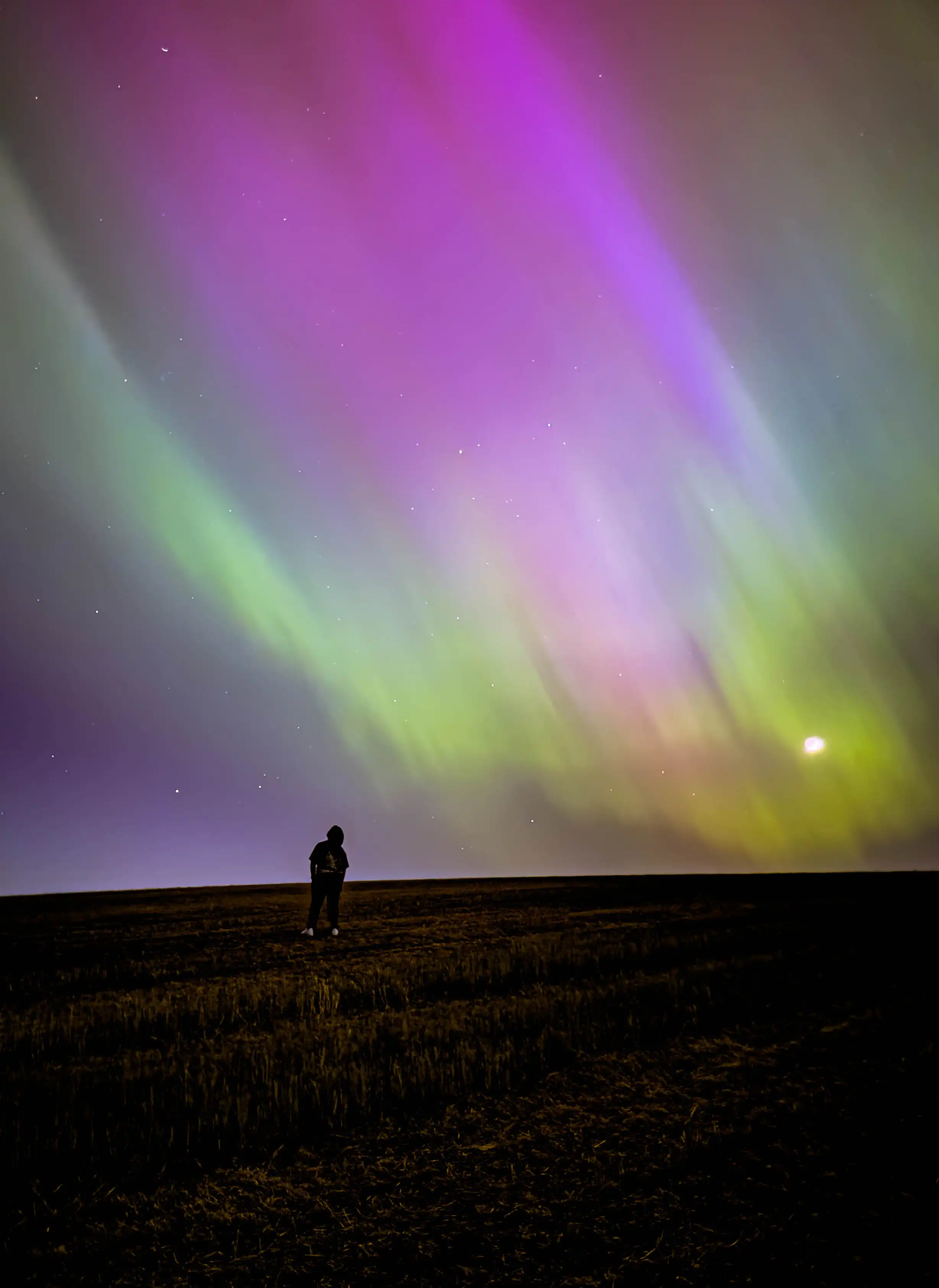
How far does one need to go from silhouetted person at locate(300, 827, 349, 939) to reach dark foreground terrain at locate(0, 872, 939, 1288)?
13.8 feet

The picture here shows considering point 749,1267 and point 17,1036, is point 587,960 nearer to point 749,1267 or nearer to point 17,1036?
point 17,1036

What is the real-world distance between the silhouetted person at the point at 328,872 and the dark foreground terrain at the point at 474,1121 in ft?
13.8

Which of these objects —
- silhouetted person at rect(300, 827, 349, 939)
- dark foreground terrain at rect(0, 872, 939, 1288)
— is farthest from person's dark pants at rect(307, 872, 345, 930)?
dark foreground terrain at rect(0, 872, 939, 1288)

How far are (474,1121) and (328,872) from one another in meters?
14.0

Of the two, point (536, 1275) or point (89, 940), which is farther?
point (89, 940)

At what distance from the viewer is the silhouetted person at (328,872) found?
20.5 metres

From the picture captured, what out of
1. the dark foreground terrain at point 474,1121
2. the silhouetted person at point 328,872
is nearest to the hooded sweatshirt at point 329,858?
the silhouetted person at point 328,872

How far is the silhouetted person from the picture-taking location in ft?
67.2

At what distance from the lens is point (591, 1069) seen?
28.0 ft

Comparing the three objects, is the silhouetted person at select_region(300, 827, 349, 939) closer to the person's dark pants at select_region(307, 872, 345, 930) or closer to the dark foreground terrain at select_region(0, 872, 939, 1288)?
the person's dark pants at select_region(307, 872, 345, 930)

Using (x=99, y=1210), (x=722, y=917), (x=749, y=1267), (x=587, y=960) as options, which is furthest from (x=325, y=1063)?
(x=722, y=917)

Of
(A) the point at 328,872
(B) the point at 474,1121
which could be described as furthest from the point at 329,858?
(B) the point at 474,1121

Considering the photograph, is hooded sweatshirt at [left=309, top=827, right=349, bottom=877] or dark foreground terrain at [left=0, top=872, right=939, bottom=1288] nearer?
dark foreground terrain at [left=0, top=872, right=939, bottom=1288]

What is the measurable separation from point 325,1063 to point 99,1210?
351 cm
